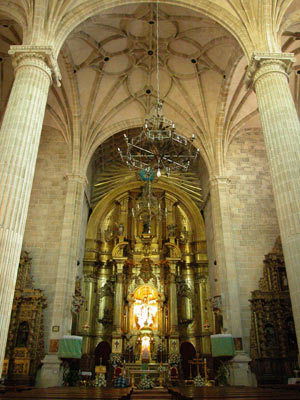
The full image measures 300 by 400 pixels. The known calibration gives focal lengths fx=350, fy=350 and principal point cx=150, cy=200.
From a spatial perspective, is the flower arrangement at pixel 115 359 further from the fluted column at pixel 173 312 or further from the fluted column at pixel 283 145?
the fluted column at pixel 283 145

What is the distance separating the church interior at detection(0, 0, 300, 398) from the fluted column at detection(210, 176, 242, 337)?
0.19 ft

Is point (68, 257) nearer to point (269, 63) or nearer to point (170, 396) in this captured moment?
point (170, 396)

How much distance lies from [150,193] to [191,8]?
24.4 feet

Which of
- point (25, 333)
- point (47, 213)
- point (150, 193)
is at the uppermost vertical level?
point (150, 193)

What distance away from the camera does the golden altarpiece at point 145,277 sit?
1672cm

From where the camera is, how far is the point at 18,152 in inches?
319

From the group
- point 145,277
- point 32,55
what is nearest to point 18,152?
point 32,55

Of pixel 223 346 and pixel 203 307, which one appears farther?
pixel 203 307

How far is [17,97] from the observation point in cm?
877

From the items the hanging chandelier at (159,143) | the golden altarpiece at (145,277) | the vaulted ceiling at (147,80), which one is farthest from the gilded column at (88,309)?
the hanging chandelier at (159,143)

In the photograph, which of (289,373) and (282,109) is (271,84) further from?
(289,373)

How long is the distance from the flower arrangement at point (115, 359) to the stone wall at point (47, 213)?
14.2 feet

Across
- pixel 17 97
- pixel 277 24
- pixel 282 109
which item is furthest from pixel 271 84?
pixel 17 97

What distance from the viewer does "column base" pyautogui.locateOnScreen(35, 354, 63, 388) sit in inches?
458
